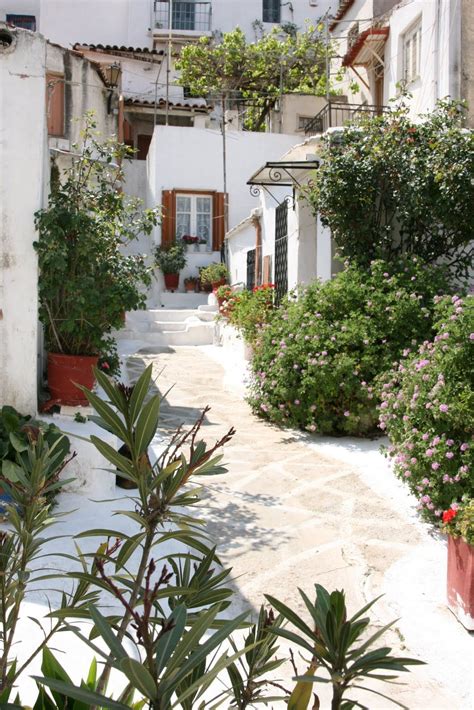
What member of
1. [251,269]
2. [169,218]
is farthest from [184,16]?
[251,269]

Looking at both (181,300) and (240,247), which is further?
(181,300)

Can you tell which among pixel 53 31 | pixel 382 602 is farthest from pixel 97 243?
pixel 53 31

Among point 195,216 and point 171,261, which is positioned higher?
point 195,216

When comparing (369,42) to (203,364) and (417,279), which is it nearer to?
(203,364)

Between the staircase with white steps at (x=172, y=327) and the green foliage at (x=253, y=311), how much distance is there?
3838 millimetres

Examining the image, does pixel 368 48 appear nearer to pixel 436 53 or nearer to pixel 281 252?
pixel 436 53

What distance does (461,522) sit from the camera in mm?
3912

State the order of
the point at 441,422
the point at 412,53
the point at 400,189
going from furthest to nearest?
the point at 412,53
the point at 400,189
the point at 441,422

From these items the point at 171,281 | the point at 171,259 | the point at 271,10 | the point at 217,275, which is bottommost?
the point at 171,281

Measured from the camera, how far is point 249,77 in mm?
24891

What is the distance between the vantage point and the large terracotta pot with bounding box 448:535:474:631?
12.5 feet

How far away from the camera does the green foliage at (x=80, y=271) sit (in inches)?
217

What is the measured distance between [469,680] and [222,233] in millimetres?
19676

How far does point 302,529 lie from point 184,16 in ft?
A: 97.0
